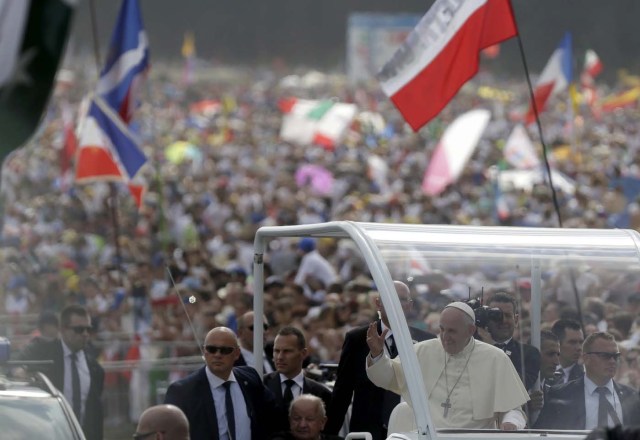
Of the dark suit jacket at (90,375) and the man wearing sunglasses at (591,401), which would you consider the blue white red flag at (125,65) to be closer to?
the dark suit jacket at (90,375)

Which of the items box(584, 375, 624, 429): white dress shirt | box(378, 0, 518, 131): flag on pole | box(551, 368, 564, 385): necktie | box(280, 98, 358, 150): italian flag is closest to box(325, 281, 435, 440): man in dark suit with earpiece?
box(551, 368, 564, 385): necktie

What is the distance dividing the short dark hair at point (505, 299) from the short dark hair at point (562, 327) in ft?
0.64

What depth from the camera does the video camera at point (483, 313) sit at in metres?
7.53

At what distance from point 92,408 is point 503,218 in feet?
51.6

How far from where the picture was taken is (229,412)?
8.77 meters

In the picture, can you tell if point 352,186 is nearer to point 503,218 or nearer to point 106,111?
point 503,218

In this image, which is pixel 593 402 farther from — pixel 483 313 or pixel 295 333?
pixel 295 333

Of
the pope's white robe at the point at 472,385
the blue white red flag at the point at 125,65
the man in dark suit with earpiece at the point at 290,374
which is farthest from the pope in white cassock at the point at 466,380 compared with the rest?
the blue white red flag at the point at 125,65

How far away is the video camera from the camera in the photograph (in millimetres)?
7531

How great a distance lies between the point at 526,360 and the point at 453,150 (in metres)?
17.9

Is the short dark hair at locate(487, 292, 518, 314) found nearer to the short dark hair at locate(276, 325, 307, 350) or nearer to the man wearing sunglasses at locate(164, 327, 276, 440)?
the man wearing sunglasses at locate(164, 327, 276, 440)

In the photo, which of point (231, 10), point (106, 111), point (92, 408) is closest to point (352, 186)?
point (106, 111)

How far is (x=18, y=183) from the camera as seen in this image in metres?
34.4

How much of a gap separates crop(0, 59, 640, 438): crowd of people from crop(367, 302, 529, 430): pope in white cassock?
82 mm
